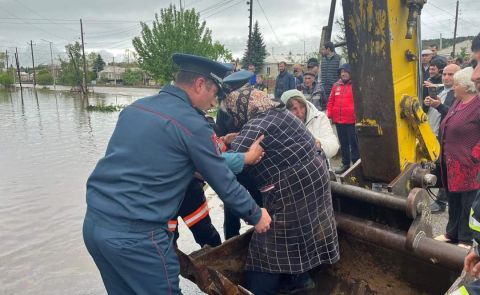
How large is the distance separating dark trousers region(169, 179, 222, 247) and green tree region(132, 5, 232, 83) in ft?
87.9

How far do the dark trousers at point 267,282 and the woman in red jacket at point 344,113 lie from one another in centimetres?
398

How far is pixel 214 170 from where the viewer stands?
7.11ft

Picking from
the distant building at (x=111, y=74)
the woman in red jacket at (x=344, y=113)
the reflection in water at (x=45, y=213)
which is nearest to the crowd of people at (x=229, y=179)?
the reflection in water at (x=45, y=213)

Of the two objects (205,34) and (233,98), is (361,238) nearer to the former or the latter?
(233,98)

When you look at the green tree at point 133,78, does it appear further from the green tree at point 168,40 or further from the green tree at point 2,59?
the green tree at point 168,40

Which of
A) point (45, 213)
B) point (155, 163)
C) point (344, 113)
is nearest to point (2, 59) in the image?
point (45, 213)

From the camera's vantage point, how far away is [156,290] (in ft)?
7.04

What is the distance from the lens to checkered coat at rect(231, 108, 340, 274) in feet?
8.72

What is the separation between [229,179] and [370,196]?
1277 mm

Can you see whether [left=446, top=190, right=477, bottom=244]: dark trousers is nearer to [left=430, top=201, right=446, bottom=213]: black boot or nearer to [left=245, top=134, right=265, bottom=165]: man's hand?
[left=430, top=201, right=446, bottom=213]: black boot

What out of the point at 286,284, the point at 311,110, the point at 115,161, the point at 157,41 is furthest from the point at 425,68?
the point at 157,41

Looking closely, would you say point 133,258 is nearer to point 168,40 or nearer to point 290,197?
point 290,197

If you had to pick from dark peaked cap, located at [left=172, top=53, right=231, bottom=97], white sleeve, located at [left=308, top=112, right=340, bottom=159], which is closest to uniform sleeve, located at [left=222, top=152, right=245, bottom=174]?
dark peaked cap, located at [left=172, top=53, right=231, bottom=97]

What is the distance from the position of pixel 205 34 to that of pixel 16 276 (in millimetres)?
28616
